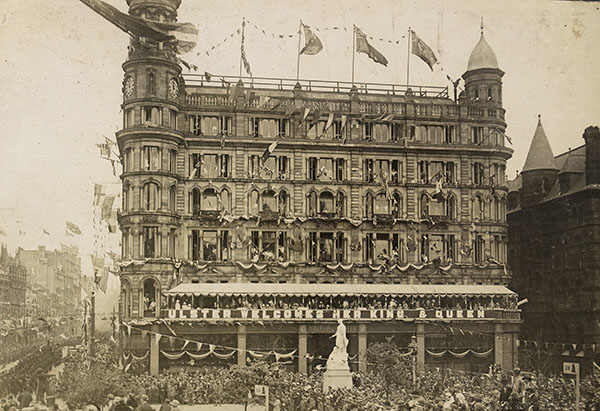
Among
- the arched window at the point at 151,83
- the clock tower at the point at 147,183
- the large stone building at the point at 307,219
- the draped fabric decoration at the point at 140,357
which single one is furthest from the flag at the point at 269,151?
the draped fabric decoration at the point at 140,357

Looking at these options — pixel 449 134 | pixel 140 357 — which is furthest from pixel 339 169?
pixel 140 357

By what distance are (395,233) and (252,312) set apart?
389 inches

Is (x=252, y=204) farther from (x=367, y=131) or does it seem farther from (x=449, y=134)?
(x=449, y=134)

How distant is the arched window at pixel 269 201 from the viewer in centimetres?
4722

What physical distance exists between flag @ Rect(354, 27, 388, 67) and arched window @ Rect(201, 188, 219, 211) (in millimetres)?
13015

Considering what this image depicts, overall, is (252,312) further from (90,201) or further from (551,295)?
(551,295)

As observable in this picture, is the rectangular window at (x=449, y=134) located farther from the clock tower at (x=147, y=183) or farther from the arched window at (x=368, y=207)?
the clock tower at (x=147, y=183)

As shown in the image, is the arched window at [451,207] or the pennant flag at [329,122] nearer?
the pennant flag at [329,122]

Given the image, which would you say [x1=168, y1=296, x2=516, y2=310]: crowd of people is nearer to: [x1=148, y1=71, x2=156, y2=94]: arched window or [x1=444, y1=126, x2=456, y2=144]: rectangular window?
[x1=444, y1=126, x2=456, y2=144]: rectangular window

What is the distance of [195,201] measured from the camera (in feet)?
155

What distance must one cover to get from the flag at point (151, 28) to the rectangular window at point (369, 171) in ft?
46.7

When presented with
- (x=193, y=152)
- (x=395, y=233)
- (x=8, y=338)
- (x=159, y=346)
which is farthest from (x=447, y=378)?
(x=8, y=338)

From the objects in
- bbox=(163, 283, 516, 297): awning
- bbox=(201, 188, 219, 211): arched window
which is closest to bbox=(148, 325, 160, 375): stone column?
bbox=(163, 283, 516, 297): awning

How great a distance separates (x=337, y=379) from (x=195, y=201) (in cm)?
1529
